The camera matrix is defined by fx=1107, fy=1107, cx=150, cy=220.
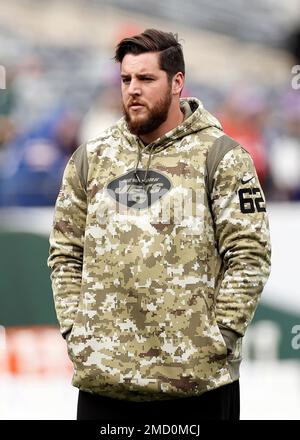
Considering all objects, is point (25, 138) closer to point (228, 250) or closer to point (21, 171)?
point (21, 171)

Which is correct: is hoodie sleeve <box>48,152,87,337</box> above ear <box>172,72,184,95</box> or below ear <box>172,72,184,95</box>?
below

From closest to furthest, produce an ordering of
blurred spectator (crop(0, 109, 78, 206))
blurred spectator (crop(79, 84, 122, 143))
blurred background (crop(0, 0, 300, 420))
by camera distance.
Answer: blurred background (crop(0, 0, 300, 420))
blurred spectator (crop(0, 109, 78, 206))
blurred spectator (crop(79, 84, 122, 143))

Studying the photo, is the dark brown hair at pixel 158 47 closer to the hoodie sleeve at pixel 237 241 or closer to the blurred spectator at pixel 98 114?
the hoodie sleeve at pixel 237 241

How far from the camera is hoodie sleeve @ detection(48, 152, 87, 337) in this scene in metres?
2.86

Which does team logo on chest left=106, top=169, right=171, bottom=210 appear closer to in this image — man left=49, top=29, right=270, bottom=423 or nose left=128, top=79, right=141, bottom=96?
man left=49, top=29, right=270, bottom=423

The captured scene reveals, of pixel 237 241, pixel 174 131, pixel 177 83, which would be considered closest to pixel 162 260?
pixel 237 241

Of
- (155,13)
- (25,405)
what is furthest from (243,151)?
(155,13)

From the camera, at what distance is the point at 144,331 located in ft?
8.97

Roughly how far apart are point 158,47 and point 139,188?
360mm

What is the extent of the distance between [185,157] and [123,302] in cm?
40

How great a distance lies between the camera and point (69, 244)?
2883 mm

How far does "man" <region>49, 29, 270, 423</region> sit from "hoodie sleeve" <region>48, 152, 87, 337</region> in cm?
2

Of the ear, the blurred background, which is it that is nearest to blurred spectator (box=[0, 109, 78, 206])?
the blurred background

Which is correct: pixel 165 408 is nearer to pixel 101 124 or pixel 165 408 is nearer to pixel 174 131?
pixel 174 131
